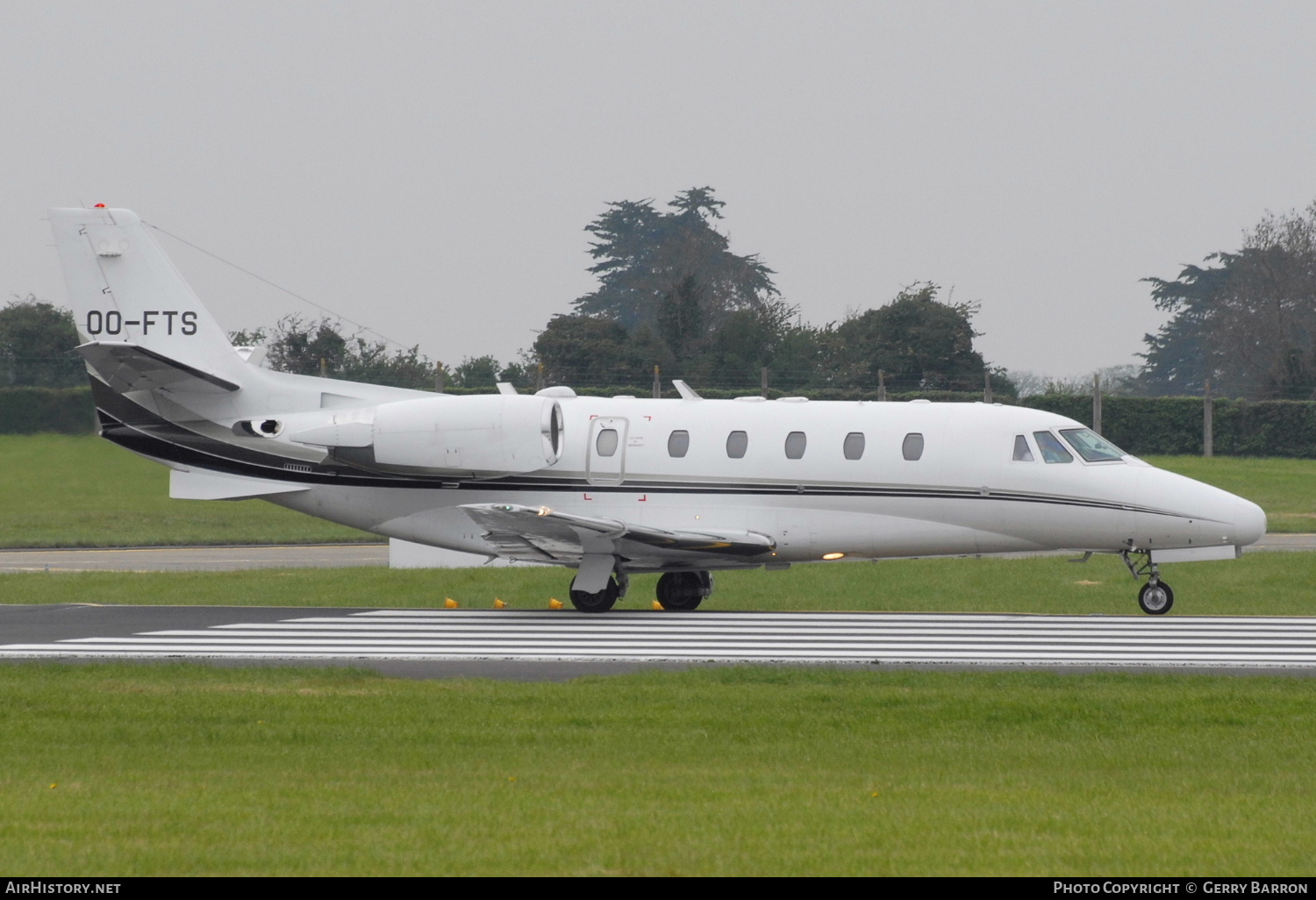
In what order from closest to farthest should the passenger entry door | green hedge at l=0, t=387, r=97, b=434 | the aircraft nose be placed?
1. the aircraft nose
2. the passenger entry door
3. green hedge at l=0, t=387, r=97, b=434

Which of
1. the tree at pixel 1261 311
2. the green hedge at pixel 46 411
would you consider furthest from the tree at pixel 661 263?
the green hedge at pixel 46 411

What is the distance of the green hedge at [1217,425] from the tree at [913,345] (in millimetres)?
4768

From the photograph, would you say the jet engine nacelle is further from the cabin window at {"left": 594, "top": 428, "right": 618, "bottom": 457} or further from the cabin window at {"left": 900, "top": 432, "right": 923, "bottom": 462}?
the cabin window at {"left": 900, "top": 432, "right": 923, "bottom": 462}

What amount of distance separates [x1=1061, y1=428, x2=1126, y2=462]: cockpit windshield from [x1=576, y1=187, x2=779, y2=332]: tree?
61766 millimetres

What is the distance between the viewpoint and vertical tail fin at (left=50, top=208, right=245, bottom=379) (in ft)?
72.5

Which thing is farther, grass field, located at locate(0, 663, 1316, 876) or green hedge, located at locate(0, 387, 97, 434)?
green hedge, located at locate(0, 387, 97, 434)

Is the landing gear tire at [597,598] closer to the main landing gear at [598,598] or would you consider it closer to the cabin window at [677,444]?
the main landing gear at [598,598]

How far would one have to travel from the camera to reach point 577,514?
21.1 metres

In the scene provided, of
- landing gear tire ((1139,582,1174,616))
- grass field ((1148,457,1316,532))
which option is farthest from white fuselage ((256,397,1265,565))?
grass field ((1148,457,1316,532))

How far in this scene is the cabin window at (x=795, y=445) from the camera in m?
20.7

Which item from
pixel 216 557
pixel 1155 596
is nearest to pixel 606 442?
pixel 1155 596

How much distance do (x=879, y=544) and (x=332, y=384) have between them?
26.8 ft

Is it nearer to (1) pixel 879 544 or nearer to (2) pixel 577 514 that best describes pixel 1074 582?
(1) pixel 879 544

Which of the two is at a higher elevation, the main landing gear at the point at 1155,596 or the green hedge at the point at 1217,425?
the green hedge at the point at 1217,425
